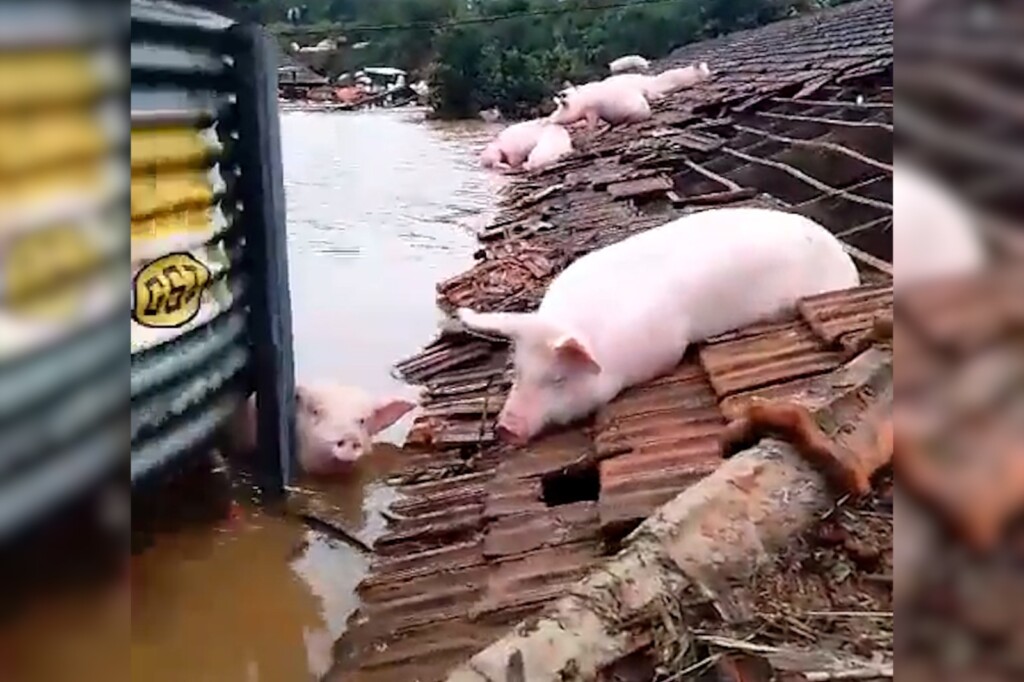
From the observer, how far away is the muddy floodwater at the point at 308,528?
179 centimetres

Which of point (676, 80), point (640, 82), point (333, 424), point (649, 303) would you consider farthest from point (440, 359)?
point (676, 80)

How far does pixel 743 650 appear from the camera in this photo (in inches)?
44.5

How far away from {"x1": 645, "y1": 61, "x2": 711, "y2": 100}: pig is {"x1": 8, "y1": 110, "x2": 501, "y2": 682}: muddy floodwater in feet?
6.85

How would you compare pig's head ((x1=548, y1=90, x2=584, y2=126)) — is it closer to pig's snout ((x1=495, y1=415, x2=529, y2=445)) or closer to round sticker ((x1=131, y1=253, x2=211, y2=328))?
pig's snout ((x1=495, y1=415, x2=529, y2=445))

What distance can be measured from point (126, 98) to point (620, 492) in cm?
140

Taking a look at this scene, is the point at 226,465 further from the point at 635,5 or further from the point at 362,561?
the point at 635,5

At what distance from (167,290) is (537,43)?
8.15 meters

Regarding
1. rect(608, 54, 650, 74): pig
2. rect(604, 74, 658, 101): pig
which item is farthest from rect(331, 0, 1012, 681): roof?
rect(608, 54, 650, 74): pig

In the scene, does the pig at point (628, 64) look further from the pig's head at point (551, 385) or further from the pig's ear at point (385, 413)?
the pig's head at point (551, 385)

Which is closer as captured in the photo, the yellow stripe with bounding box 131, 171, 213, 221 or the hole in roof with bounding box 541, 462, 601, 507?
the yellow stripe with bounding box 131, 171, 213, 221

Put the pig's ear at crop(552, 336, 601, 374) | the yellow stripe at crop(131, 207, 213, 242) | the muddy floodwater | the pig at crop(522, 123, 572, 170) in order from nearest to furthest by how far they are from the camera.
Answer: the yellow stripe at crop(131, 207, 213, 242) → the muddy floodwater → the pig's ear at crop(552, 336, 601, 374) → the pig at crop(522, 123, 572, 170)

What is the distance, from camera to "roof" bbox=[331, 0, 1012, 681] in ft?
5.51

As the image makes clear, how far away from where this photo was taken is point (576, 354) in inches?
92.5

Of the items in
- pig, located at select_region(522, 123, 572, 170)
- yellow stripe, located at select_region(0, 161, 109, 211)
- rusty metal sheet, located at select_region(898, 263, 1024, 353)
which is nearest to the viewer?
rusty metal sheet, located at select_region(898, 263, 1024, 353)
